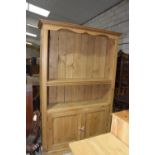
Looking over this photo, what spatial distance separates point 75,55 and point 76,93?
2.04ft

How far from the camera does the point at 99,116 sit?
2252 millimetres

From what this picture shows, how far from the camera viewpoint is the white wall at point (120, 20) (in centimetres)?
254

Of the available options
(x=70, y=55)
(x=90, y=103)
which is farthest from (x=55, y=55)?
(x=90, y=103)

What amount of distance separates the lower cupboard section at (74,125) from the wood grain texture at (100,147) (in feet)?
2.88

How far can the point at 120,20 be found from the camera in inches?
107

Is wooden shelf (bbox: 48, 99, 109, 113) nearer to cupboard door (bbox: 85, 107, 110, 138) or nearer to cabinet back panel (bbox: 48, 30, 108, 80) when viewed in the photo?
cupboard door (bbox: 85, 107, 110, 138)

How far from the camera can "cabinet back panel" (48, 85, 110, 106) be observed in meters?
2.18

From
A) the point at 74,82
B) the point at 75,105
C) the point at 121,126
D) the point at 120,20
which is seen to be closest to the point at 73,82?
the point at 74,82

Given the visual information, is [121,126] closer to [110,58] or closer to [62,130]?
[62,130]

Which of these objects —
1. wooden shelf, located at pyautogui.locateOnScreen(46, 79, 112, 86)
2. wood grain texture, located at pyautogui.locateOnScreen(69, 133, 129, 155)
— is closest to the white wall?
wooden shelf, located at pyautogui.locateOnScreen(46, 79, 112, 86)

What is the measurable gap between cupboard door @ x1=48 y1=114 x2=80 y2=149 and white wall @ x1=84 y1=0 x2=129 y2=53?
151cm

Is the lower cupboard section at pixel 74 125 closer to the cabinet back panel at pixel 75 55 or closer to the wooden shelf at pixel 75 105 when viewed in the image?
the wooden shelf at pixel 75 105

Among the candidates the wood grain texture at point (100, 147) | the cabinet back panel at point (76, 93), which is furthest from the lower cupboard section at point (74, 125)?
the wood grain texture at point (100, 147)
